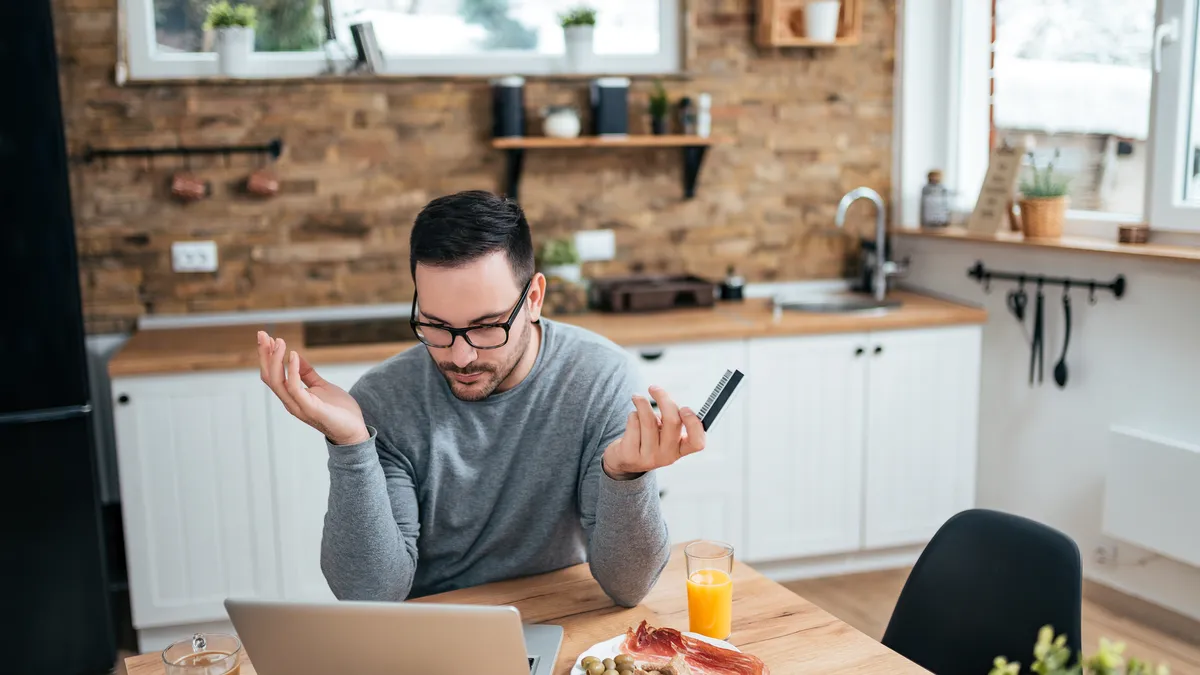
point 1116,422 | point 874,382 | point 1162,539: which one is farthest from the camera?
point 874,382

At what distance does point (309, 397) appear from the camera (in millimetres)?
1447

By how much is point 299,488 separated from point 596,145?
142 cm

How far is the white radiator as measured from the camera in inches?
110

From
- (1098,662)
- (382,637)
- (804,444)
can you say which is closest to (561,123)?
(804,444)

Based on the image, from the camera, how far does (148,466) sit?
→ 2.88 metres

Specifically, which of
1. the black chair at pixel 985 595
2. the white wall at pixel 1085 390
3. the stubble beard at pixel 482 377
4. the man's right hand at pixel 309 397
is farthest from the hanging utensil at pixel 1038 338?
the man's right hand at pixel 309 397

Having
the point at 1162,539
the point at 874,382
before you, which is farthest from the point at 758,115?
the point at 1162,539

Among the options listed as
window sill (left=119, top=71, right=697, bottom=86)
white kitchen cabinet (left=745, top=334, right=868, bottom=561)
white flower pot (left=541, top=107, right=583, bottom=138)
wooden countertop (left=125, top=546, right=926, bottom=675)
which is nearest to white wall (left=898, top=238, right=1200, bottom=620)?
white kitchen cabinet (left=745, top=334, right=868, bottom=561)

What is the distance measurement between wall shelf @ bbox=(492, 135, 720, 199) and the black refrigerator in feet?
4.13

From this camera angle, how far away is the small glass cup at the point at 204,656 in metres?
1.22

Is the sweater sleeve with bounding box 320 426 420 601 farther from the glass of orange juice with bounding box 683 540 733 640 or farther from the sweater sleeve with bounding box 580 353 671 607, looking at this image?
the glass of orange juice with bounding box 683 540 733 640

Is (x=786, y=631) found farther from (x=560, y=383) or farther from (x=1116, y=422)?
(x=1116, y=422)

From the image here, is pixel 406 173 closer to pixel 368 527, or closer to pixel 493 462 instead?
pixel 493 462

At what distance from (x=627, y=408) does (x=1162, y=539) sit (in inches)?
73.1
